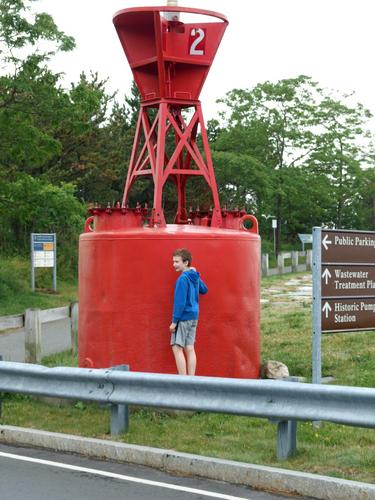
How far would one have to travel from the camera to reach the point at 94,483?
6.91 metres

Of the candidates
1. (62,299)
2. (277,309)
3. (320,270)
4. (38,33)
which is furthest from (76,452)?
(62,299)

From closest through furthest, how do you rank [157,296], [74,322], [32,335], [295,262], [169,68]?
1. [157,296]
2. [169,68]
3. [32,335]
4. [74,322]
5. [295,262]

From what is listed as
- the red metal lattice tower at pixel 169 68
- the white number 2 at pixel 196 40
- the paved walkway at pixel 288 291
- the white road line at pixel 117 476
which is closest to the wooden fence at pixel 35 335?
the red metal lattice tower at pixel 169 68

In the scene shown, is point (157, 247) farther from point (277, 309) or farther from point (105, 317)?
point (277, 309)

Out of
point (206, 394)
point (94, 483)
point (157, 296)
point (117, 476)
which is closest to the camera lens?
point (94, 483)

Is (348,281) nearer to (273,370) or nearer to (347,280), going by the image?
(347,280)

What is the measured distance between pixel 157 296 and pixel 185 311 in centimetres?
51

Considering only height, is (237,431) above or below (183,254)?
below

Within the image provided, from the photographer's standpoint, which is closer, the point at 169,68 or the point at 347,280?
the point at 347,280

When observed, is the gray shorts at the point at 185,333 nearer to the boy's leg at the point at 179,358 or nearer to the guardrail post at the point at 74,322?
the boy's leg at the point at 179,358

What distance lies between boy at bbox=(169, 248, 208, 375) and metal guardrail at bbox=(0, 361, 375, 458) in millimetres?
1503

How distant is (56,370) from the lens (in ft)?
→ 28.3

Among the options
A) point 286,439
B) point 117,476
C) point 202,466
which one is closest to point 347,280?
point 286,439

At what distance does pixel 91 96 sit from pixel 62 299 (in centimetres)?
628
